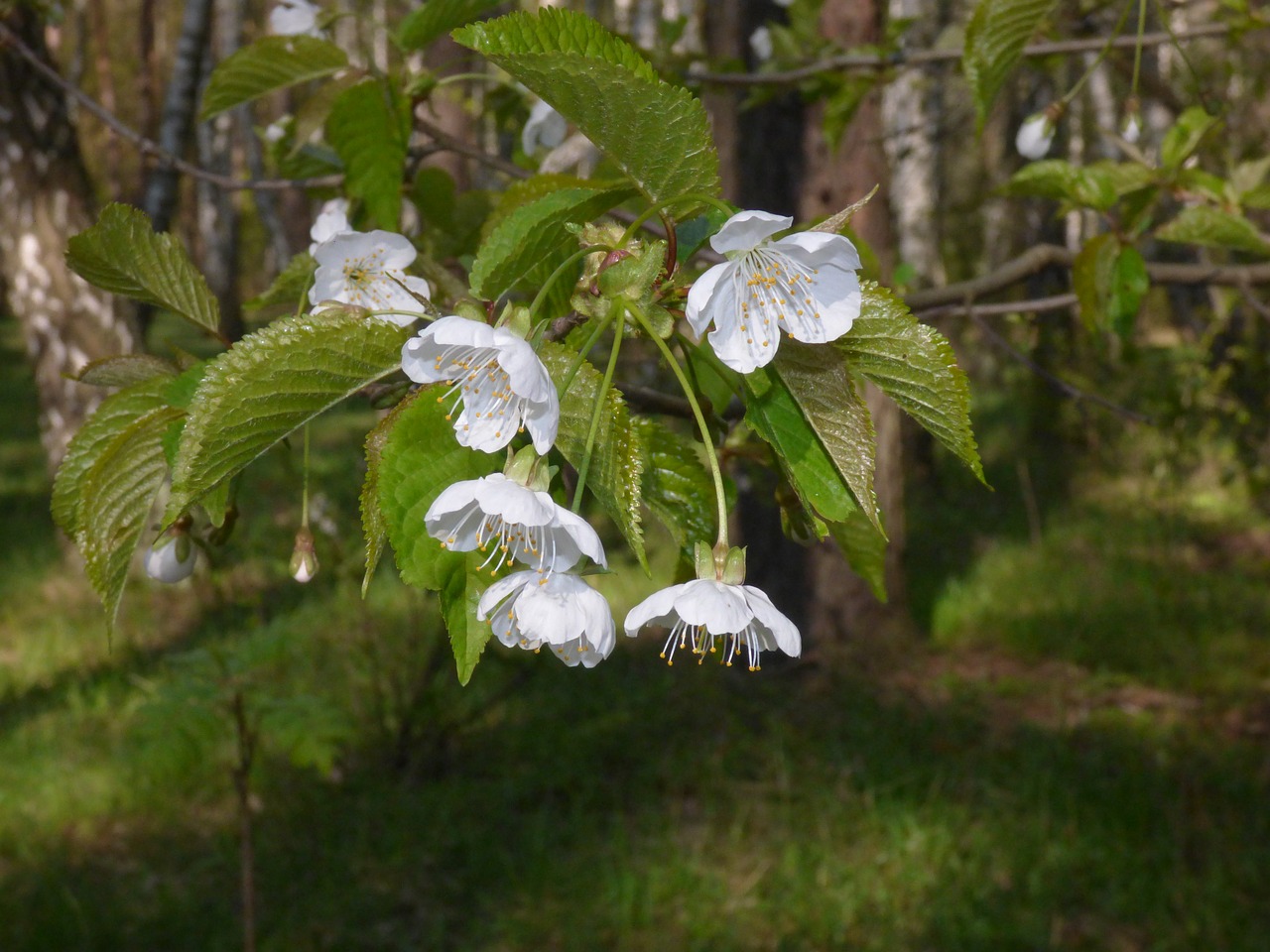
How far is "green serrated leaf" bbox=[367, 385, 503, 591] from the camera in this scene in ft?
2.39

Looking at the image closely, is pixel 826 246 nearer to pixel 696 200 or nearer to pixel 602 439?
pixel 696 200

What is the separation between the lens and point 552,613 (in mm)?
788

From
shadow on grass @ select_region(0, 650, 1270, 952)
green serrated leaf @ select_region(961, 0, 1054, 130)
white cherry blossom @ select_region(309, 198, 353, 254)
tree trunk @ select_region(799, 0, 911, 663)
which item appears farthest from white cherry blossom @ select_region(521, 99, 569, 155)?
shadow on grass @ select_region(0, 650, 1270, 952)

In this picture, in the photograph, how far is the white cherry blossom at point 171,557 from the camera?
3.51 ft

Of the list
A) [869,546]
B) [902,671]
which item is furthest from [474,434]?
[902,671]

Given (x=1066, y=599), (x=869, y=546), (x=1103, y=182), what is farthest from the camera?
(x=1066, y=599)

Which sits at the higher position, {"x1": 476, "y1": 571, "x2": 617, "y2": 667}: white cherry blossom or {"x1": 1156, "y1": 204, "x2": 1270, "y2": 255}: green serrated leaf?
{"x1": 1156, "y1": 204, "x2": 1270, "y2": 255}: green serrated leaf

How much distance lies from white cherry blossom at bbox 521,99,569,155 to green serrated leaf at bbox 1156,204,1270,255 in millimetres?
879

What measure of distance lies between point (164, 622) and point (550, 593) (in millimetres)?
4650

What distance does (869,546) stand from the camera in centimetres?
107

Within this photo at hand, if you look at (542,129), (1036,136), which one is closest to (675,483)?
(542,129)

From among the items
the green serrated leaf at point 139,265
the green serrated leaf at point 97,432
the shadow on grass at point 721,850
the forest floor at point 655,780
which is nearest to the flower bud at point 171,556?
the green serrated leaf at point 97,432

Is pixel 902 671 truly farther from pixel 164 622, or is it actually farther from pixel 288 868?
pixel 164 622

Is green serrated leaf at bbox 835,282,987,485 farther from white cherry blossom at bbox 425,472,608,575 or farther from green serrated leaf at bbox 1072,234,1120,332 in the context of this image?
green serrated leaf at bbox 1072,234,1120,332
